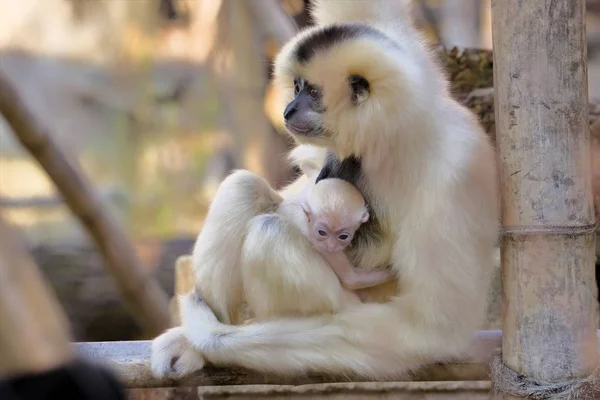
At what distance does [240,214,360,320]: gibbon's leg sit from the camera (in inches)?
73.8

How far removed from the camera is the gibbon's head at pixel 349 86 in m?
1.74

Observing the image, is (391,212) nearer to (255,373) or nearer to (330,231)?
(330,231)

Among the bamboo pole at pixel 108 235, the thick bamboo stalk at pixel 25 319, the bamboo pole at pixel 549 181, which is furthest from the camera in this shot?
the bamboo pole at pixel 108 235

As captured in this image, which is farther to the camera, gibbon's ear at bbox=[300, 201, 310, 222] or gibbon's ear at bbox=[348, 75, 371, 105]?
gibbon's ear at bbox=[300, 201, 310, 222]

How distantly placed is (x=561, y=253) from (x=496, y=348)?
1.09 ft

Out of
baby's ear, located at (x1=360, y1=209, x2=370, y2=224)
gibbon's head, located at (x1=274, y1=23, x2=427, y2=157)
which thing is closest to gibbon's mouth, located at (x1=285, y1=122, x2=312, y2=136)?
gibbon's head, located at (x1=274, y1=23, x2=427, y2=157)

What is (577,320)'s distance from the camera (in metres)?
1.68

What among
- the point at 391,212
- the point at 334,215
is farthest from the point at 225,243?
the point at 391,212

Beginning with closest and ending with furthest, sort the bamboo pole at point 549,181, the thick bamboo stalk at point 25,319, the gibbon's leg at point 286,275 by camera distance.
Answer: the thick bamboo stalk at point 25,319, the bamboo pole at point 549,181, the gibbon's leg at point 286,275

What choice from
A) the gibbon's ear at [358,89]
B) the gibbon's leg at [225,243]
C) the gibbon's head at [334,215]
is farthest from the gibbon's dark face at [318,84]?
the gibbon's leg at [225,243]

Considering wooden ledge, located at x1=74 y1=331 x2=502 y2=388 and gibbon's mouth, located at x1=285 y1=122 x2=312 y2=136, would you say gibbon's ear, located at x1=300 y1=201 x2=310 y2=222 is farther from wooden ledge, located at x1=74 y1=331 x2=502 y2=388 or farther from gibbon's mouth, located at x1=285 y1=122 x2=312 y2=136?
wooden ledge, located at x1=74 y1=331 x2=502 y2=388

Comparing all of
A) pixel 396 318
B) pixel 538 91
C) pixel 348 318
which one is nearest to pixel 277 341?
pixel 348 318

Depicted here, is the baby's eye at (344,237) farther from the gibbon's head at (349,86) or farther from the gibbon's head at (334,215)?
the gibbon's head at (349,86)

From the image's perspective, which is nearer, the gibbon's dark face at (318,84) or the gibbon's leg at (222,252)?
the gibbon's dark face at (318,84)
